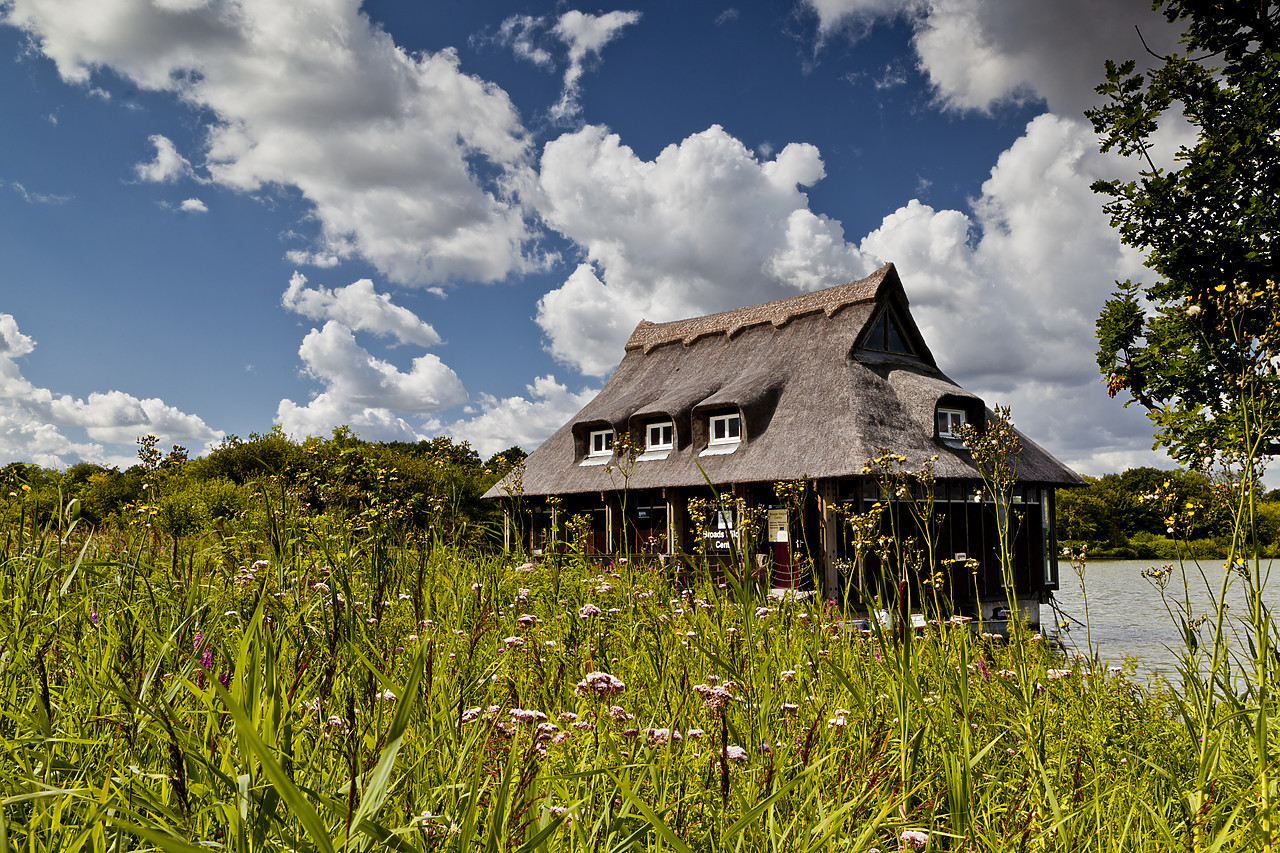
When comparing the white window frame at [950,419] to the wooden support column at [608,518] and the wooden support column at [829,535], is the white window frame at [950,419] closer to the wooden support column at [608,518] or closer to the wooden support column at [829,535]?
the wooden support column at [829,535]

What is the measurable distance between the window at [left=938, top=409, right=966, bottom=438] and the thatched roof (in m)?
0.23

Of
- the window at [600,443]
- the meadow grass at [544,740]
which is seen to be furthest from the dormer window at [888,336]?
the meadow grass at [544,740]

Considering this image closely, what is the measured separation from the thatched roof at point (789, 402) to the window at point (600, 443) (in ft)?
0.60

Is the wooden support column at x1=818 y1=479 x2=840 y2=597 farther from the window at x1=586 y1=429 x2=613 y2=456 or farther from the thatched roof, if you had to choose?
the window at x1=586 y1=429 x2=613 y2=456

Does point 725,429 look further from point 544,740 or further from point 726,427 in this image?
point 544,740

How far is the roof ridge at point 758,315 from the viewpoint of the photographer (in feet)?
64.5

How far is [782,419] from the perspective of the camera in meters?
17.4

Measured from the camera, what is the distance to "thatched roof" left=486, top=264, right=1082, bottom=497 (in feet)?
52.1

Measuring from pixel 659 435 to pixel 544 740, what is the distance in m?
17.6


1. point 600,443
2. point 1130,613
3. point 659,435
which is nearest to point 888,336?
point 659,435

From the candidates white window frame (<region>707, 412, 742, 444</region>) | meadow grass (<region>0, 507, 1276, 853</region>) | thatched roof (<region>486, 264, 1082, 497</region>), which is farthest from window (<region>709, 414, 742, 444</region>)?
meadow grass (<region>0, 507, 1276, 853</region>)

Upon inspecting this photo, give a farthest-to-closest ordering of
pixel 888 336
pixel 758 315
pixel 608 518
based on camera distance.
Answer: pixel 758 315 < pixel 888 336 < pixel 608 518

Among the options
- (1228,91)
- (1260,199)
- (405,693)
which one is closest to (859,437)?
(1260,199)

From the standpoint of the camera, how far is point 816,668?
2982 mm
